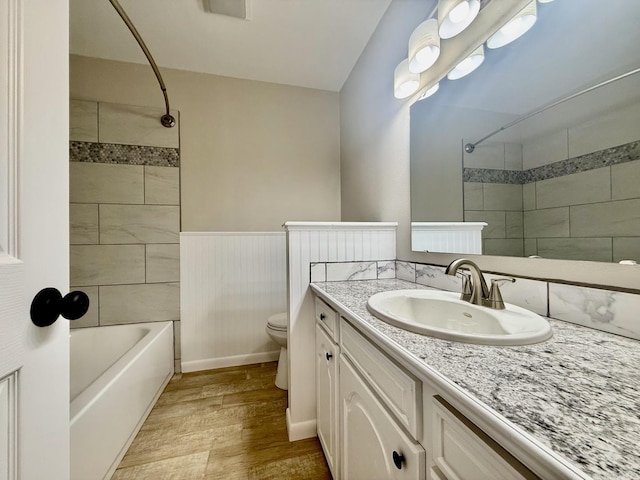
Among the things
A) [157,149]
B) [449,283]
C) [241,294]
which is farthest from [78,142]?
[449,283]

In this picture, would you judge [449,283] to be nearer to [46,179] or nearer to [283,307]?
[46,179]

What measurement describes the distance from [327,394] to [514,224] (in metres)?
0.95

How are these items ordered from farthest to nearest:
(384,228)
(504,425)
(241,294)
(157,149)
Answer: (241,294)
(157,149)
(384,228)
(504,425)

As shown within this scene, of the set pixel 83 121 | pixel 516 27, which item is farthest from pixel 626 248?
pixel 83 121

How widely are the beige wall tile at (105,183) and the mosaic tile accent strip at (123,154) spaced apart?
39 mm

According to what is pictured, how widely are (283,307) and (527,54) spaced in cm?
201

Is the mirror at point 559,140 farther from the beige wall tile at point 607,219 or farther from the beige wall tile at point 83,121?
the beige wall tile at point 83,121

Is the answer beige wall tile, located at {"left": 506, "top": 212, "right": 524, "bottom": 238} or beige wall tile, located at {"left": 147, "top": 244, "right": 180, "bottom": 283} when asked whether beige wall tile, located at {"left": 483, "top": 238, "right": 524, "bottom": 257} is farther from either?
beige wall tile, located at {"left": 147, "top": 244, "right": 180, "bottom": 283}

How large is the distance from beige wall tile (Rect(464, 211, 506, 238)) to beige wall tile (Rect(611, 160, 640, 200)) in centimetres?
28

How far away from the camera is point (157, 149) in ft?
6.36

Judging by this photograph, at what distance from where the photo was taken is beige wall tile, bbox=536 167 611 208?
616 millimetres

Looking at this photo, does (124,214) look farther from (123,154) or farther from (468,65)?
(468,65)

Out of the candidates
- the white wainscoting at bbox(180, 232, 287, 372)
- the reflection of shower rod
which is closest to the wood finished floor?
the white wainscoting at bbox(180, 232, 287, 372)

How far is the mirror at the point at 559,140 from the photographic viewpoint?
0.59m
